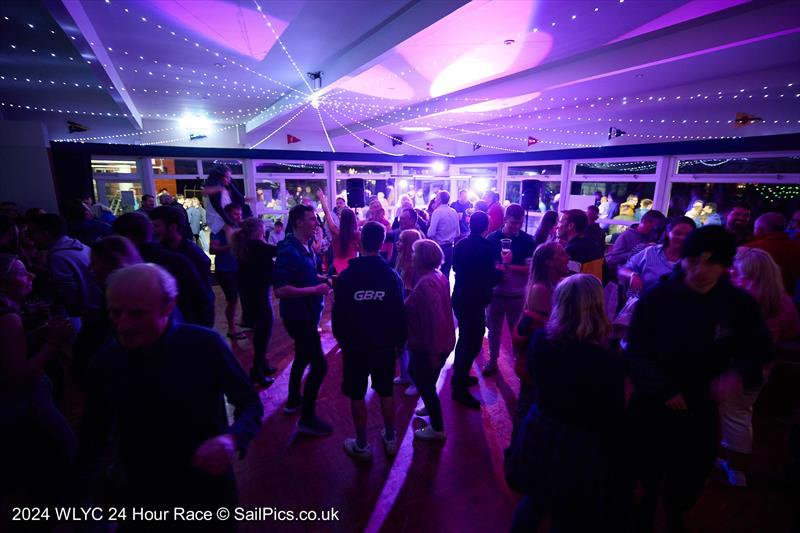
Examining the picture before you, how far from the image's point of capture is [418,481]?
234cm

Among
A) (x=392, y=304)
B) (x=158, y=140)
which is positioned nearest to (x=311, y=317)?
(x=392, y=304)

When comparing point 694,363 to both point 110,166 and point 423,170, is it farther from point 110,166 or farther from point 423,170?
point 110,166

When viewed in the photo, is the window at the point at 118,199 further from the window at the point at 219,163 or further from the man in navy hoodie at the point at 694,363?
the man in navy hoodie at the point at 694,363

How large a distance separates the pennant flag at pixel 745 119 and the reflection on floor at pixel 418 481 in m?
5.13

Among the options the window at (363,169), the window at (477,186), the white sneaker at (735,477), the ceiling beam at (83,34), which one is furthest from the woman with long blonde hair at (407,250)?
the window at (477,186)

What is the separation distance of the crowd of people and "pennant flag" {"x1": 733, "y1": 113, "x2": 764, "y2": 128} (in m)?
4.03

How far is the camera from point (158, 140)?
9.24 meters

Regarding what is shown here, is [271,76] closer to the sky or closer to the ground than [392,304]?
closer to the sky

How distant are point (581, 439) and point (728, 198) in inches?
302

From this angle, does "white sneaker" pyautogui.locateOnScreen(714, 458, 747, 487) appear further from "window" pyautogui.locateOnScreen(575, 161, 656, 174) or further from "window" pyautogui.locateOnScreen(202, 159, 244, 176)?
"window" pyautogui.locateOnScreen(202, 159, 244, 176)

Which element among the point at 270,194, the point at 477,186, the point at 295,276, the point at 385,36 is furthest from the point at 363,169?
the point at 295,276

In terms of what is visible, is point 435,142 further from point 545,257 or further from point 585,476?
point 585,476

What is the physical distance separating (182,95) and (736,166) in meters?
10.5

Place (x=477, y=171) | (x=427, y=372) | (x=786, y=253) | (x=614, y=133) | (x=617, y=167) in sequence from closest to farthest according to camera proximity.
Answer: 1. (x=427, y=372)
2. (x=786, y=253)
3. (x=614, y=133)
4. (x=617, y=167)
5. (x=477, y=171)
